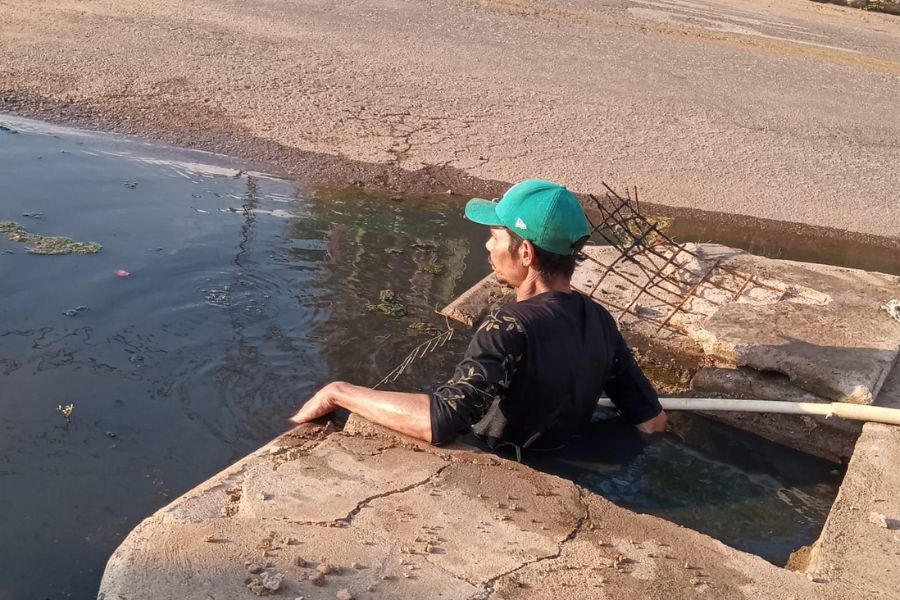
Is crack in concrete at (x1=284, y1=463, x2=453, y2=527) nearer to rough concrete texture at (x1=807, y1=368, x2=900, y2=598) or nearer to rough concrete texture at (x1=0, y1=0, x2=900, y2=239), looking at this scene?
rough concrete texture at (x1=807, y1=368, x2=900, y2=598)

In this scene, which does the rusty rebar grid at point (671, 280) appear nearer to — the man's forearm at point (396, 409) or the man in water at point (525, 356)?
the man in water at point (525, 356)

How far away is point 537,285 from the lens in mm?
3645

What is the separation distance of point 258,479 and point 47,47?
707 centimetres

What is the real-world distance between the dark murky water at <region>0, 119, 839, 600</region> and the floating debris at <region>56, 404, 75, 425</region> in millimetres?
31

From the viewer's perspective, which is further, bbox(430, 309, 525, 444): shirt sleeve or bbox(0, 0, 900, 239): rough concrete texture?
bbox(0, 0, 900, 239): rough concrete texture

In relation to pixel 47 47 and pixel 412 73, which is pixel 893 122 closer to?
pixel 412 73

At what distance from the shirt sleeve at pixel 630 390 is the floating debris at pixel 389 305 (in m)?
1.69

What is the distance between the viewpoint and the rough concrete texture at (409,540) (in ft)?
8.84

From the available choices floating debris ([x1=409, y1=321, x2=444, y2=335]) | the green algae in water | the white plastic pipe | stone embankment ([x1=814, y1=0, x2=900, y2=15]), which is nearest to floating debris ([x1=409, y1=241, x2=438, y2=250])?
floating debris ([x1=409, y1=321, x2=444, y2=335])

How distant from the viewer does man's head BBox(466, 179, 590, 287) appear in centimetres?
349

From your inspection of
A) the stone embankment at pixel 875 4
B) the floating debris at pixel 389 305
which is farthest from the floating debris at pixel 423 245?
the stone embankment at pixel 875 4

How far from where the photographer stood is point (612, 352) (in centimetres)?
385

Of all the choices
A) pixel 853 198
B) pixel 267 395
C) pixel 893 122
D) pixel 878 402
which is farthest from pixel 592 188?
pixel 893 122

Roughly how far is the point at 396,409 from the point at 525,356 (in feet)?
1.67
